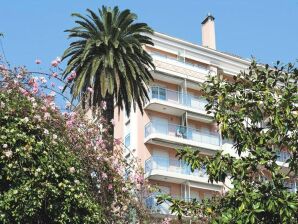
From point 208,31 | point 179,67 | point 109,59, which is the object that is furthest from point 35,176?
point 208,31

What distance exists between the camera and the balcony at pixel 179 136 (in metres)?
44.5

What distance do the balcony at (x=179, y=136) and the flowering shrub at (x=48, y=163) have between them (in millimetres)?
22058

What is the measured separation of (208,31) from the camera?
5444cm

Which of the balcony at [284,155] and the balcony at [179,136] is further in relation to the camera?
the balcony at [179,136]

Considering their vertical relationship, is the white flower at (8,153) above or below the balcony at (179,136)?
below

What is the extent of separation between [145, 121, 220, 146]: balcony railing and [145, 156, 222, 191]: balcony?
206cm

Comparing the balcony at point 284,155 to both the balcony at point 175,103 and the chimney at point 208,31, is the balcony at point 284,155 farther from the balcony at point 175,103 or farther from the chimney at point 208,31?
the chimney at point 208,31

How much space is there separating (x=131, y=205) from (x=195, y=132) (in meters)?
24.6

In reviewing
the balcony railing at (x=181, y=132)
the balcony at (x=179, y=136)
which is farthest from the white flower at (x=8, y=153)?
the balcony railing at (x=181, y=132)

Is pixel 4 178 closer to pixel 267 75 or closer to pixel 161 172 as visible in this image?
pixel 267 75

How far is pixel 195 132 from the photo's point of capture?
47.2 metres

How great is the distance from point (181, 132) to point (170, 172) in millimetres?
4142

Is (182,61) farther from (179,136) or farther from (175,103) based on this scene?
(179,136)

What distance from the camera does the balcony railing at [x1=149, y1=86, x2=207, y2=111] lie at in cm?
4659
